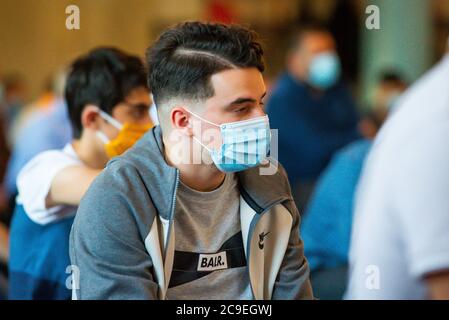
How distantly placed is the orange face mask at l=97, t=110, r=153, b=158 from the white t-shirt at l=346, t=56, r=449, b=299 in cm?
103

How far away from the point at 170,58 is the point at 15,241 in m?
0.85

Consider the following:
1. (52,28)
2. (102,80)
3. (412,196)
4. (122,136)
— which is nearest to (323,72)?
(102,80)

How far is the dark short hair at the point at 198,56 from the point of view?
1.72 m

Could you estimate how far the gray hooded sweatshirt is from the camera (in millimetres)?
1629

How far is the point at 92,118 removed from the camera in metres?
2.34

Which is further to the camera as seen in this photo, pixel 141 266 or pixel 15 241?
pixel 15 241

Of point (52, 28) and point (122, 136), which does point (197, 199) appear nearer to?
point (122, 136)

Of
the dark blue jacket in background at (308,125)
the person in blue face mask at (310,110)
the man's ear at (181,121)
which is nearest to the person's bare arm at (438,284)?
the man's ear at (181,121)

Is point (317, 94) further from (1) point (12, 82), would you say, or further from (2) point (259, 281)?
(1) point (12, 82)

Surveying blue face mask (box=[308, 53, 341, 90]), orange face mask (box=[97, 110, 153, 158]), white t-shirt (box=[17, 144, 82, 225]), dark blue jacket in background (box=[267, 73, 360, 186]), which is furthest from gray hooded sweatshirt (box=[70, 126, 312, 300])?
blue face mask (box=[308, 53, 341, 90])

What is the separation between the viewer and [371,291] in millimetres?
1303

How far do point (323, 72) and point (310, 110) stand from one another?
32 centimetres

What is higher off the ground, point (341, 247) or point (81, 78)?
point (81, 78)

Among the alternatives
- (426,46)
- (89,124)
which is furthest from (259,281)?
(426,46)
